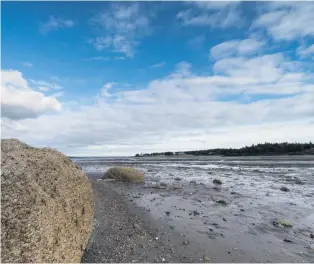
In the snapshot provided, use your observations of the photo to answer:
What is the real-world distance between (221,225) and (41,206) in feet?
26.0

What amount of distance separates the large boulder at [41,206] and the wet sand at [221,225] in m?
1.59

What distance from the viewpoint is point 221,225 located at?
1103 cm

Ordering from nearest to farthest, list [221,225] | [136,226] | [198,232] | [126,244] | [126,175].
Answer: [126,244]
[198,232]
[136,226]
[221,225]
[126,175]

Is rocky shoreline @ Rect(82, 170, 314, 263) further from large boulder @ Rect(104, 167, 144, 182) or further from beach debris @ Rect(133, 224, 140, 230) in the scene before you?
large boulder @ Rect(104, 167, 144, 182)

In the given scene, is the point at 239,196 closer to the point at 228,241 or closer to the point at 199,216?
the point at 199,216

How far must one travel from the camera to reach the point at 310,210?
527 inches

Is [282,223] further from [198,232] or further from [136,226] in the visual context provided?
[136,226]

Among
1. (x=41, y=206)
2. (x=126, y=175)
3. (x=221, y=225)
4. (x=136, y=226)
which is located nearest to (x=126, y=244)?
(x=136, y=226)

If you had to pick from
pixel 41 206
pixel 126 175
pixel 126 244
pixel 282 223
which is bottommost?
pixel 282 223

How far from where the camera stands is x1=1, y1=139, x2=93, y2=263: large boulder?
4453mm

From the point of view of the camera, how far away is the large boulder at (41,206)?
4.45m

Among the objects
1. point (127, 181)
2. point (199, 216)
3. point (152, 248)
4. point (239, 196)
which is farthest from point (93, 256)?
point (127, 181)

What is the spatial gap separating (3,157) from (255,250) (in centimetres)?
736

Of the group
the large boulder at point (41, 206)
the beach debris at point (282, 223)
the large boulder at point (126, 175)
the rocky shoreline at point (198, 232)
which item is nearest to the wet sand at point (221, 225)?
the rocky shoreline at point (198, 232)
